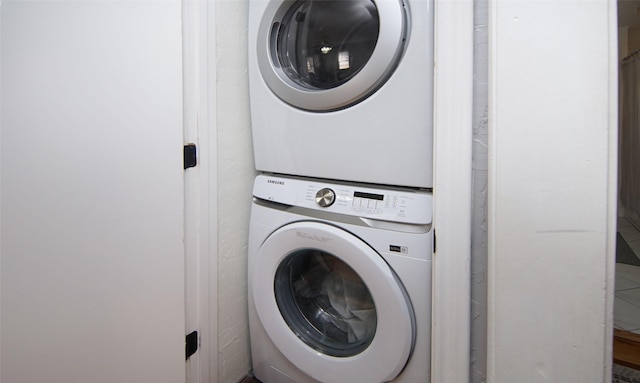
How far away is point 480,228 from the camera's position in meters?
0.68

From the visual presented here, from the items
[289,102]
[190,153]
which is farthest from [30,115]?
[289,102]

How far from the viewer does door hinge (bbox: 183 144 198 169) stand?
2.98ft

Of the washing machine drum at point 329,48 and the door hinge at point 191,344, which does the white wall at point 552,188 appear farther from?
the door hinge at point 191,344

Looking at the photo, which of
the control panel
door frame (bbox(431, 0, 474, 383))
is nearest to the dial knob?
the control panel

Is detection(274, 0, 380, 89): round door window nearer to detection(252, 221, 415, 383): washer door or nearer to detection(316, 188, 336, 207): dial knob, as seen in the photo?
detection(316, 188, 336, 207): dial knob

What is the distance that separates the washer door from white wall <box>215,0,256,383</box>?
11 cm

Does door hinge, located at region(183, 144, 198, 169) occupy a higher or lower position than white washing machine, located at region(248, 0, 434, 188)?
lower

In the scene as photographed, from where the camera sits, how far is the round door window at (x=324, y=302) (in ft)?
3.14

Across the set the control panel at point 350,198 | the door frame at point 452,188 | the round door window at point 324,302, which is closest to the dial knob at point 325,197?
the control panel at point 350,198

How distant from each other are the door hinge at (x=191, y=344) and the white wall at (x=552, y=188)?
827 mm

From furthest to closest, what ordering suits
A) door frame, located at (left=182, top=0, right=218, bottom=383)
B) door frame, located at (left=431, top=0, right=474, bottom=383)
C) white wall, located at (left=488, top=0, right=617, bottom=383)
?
door frame, located at (left=182, top=0, right=218, bottom=383), door frame, located at (left=431, top=0, right=474, bottom=383), white wall, located at (left=488, top=0, right=617, bottom=383)

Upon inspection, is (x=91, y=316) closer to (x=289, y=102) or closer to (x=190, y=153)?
(x=190, y=153)

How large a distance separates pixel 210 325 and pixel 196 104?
0.70 meters

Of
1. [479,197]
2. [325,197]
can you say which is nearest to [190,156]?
[325,197]
